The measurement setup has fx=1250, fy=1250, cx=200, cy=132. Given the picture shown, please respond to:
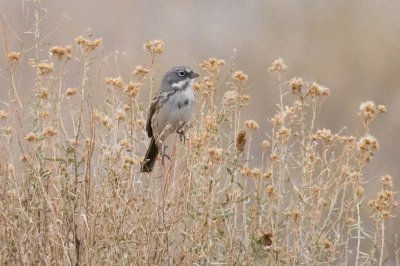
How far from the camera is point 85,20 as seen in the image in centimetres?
1458

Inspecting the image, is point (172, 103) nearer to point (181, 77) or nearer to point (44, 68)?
point (181, 77)

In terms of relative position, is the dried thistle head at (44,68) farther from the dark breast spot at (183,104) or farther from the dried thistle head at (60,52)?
the dark breast spot at (183,104)

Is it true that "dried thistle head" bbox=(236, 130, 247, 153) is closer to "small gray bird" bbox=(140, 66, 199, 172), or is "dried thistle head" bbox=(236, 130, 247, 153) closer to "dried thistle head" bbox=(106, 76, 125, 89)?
"dried thistle head" bbox=(106, 76, 125, 89)

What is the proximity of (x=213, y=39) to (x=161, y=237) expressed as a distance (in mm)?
9182

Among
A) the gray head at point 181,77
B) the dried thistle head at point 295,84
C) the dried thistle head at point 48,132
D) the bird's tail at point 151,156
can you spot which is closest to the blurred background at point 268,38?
the gray head at point 181,77

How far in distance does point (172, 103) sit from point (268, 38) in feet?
23.8

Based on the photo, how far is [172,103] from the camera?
24.6 ft

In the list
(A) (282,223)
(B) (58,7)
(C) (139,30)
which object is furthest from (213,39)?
(A) (282,223)

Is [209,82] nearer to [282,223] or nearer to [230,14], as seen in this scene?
→ [282,223]

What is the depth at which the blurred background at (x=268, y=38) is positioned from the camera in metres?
12.8

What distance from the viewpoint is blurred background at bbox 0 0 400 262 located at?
12750 millimetres

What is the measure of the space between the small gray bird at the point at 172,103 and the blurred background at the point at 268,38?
4.28 metres

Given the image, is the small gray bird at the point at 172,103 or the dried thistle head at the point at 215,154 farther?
the small gray bird at the point at 172,103

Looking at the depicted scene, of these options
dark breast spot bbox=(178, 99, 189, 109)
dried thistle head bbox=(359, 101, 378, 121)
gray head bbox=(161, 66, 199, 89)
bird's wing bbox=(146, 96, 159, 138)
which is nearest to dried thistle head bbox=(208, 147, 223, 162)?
dried thistle head bbox=(359, 101, 378, 121)
